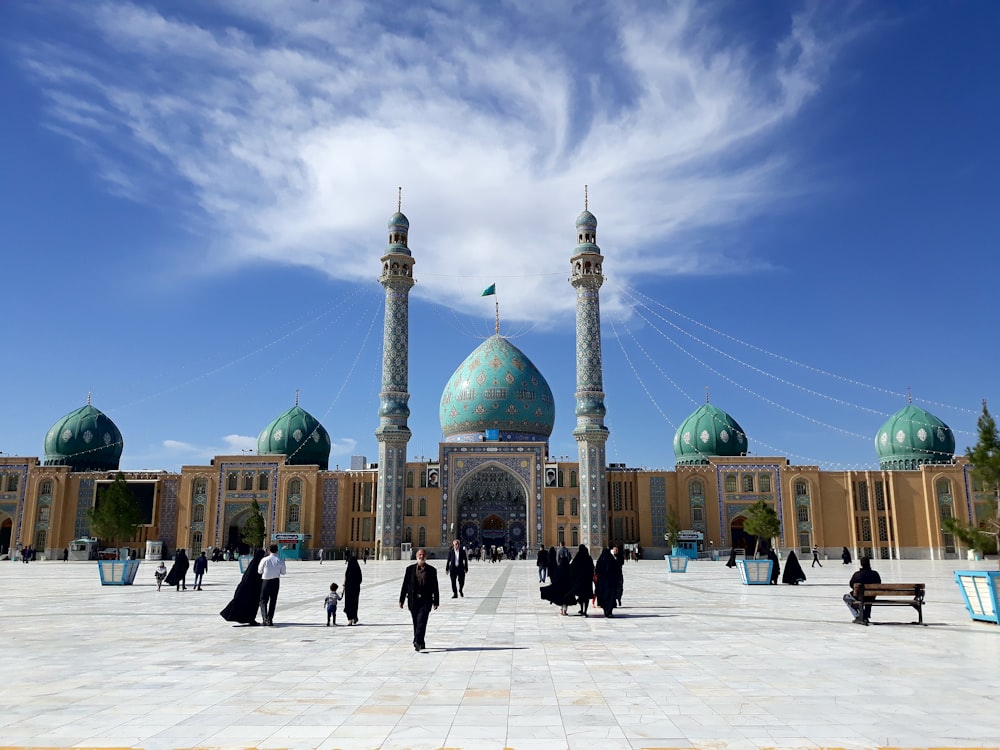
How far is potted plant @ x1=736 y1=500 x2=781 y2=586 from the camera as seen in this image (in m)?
20.8

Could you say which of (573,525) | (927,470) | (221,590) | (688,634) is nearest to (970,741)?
(688,634)

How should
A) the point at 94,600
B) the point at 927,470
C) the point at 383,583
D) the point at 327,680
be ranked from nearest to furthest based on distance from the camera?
the point at 327,680
the point at 94,600
the point at 383,583
the point at 927,470

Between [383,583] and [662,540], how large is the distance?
26.4 meters

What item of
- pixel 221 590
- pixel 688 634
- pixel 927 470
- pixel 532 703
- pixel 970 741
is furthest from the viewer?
pixel 927 470

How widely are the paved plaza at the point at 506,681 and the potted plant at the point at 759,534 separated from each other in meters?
6.85

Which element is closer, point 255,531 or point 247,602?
point 247,602

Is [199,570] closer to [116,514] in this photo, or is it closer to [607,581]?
[607,581]

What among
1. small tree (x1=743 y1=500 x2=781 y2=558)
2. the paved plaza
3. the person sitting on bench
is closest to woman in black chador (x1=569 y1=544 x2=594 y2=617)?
the paved plaza

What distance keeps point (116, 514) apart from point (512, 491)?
855 inches

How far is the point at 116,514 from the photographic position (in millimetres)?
43969

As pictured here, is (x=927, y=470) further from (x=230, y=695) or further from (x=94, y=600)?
(x=230, y=695)

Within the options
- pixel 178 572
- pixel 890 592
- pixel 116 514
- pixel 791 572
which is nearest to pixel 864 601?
pixel 890 592

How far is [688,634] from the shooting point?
10898mm

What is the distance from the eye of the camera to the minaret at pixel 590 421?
44.8 m
